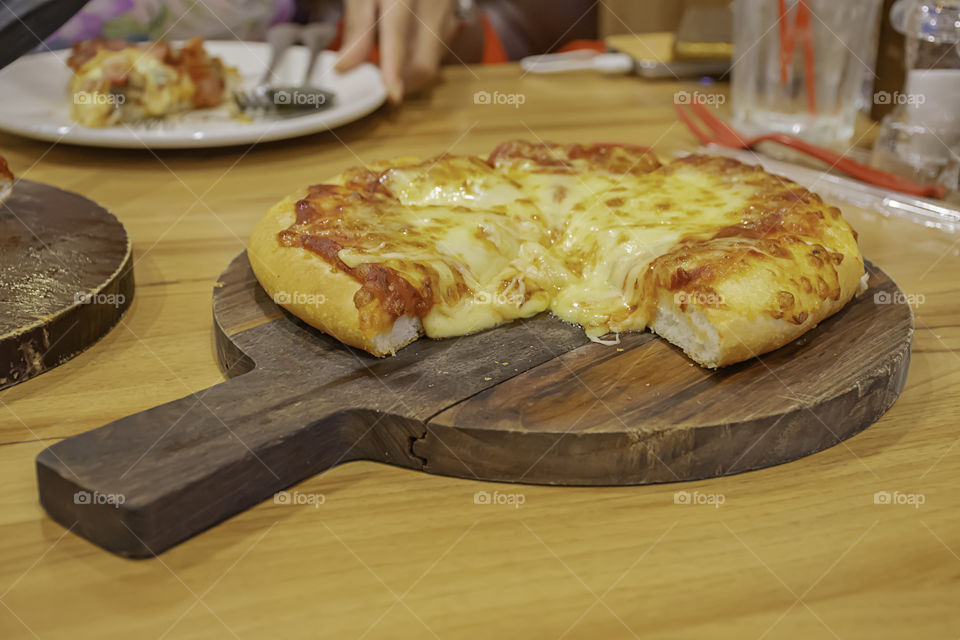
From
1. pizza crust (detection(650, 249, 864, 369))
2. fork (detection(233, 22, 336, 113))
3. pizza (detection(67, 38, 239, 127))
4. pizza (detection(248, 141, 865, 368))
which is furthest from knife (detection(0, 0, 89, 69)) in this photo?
pizza crust (detection(650, 249, 864, 369))

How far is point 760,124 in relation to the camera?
2562 millimetres

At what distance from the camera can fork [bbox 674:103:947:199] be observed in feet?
6.82

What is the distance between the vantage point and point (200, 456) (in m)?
1.09

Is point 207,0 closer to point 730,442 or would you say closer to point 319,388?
point 319,388

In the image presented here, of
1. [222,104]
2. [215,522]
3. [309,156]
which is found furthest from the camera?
[222,104]

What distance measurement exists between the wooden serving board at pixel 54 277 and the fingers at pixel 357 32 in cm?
122

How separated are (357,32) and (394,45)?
0.30 m

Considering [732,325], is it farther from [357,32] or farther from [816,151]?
[357,32]

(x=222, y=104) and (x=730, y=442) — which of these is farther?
(x=222, y=104)

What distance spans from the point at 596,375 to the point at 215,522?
0.54m

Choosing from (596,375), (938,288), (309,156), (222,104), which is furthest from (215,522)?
(222,104)

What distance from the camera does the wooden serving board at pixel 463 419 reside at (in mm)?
1063

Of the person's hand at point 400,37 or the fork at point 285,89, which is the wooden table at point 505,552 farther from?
the person's hand at point 400,37

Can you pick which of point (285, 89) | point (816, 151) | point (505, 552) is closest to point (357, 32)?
point (285, 89)
